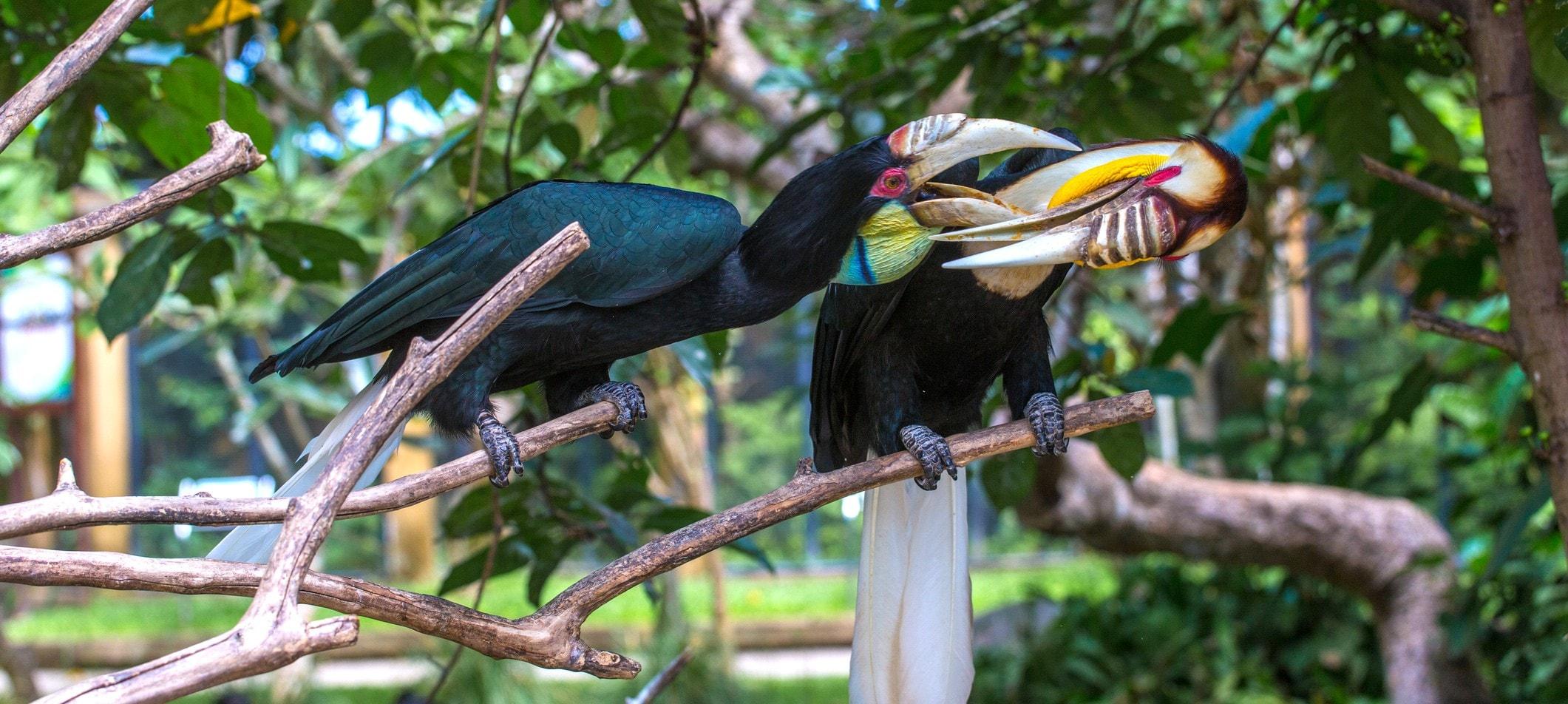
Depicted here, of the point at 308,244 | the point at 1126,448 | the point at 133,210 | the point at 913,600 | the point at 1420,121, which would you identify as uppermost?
the point at 308,244

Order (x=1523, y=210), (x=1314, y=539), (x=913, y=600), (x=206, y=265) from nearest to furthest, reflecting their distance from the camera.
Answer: (x=1523, y=210), (x=913, y=600), (x=206, y=265), (x=1314, y=539)

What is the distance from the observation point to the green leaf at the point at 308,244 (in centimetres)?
249

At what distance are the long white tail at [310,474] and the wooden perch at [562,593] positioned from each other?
0.30 m

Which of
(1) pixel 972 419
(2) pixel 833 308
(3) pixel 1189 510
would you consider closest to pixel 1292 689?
(3) pixel 1189 510

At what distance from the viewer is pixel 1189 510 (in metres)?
4.24

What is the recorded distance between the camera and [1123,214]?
5.86ft

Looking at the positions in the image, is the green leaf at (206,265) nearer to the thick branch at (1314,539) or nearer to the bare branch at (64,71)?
the bare branch at (64,71)

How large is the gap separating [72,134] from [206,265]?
37 cm

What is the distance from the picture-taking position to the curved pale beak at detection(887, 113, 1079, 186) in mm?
1801

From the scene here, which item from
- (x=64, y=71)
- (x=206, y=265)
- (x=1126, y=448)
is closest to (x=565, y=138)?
(x=206, y=265)

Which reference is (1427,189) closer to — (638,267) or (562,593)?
(638,267)

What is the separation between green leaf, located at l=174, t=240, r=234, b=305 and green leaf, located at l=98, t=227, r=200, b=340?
0.04m

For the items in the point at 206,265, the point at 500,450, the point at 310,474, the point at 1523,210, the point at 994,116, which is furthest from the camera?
the point at 994,116

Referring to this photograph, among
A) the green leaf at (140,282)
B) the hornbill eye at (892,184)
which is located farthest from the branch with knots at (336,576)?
the green leaf at (140,282)
